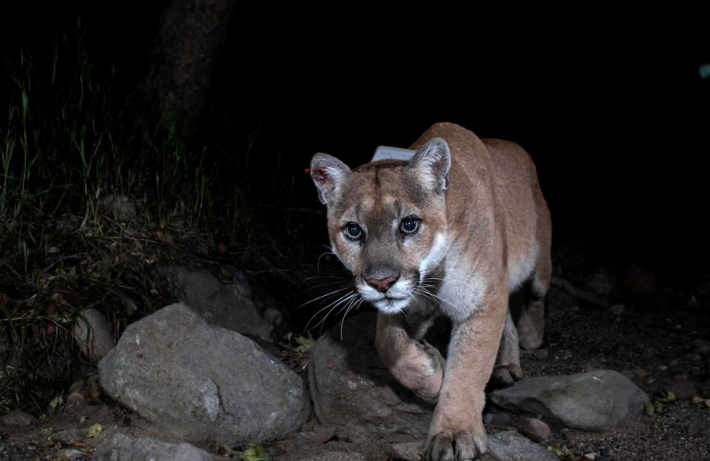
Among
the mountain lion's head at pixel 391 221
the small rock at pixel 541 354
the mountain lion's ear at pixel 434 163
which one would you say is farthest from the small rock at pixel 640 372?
the mountain lion's ear at pixel 434 163

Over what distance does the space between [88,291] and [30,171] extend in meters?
0.96

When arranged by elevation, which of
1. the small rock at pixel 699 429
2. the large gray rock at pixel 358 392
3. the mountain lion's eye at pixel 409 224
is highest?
the mountain lion's eye at pixel 409 224

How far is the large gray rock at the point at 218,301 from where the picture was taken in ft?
17.1

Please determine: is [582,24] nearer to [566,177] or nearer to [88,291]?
[566,177]

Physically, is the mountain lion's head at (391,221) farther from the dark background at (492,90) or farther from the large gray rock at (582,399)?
the dark background at (492,90)

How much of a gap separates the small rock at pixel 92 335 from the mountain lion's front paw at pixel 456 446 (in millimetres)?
2002

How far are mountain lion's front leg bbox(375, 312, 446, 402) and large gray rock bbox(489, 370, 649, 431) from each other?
535 millimetres

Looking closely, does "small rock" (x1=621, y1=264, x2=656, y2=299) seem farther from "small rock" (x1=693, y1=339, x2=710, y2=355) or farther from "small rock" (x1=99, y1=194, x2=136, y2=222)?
"small rock" (x1=99, y1=194, x2=136, y2=222)

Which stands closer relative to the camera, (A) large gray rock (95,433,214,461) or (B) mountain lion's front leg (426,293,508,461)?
(A) large gray rock (95,433,214,461)

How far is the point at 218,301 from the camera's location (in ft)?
17.3

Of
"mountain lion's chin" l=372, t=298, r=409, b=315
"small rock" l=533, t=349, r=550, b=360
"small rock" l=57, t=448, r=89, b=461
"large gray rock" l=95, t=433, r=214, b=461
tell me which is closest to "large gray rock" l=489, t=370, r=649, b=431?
"small rock" l=533, t=349, r=550, b=360

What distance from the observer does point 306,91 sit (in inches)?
318

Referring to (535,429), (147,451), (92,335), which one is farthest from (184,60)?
(535,429)

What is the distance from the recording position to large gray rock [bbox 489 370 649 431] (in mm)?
4230
